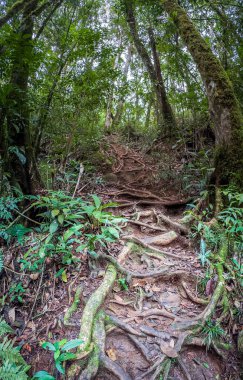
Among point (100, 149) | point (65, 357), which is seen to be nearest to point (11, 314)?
point (65, 357)

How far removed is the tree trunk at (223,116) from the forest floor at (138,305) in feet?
4.76

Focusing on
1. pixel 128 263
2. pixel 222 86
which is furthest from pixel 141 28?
pixel 128 263

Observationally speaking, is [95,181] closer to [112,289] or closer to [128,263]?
[128,263]

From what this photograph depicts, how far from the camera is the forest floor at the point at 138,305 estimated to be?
2.26 m

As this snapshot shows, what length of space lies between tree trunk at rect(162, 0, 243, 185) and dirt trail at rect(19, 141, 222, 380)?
1.45 meters

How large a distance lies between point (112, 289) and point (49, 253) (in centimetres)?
87

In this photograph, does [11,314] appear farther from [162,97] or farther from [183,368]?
[162,97]

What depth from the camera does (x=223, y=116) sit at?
4.75 metres

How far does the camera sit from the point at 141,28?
8.83 m

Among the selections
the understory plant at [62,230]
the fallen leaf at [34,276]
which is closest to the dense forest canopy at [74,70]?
the understory plant at [62,230]

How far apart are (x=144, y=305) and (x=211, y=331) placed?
29.4 inches

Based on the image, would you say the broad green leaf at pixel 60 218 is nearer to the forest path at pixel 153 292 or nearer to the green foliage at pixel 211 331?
the forest path at pixel 153 292

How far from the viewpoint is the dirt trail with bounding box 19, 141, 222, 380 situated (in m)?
2.25

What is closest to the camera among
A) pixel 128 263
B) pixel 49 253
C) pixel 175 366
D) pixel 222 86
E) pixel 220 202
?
pixel 175 366
